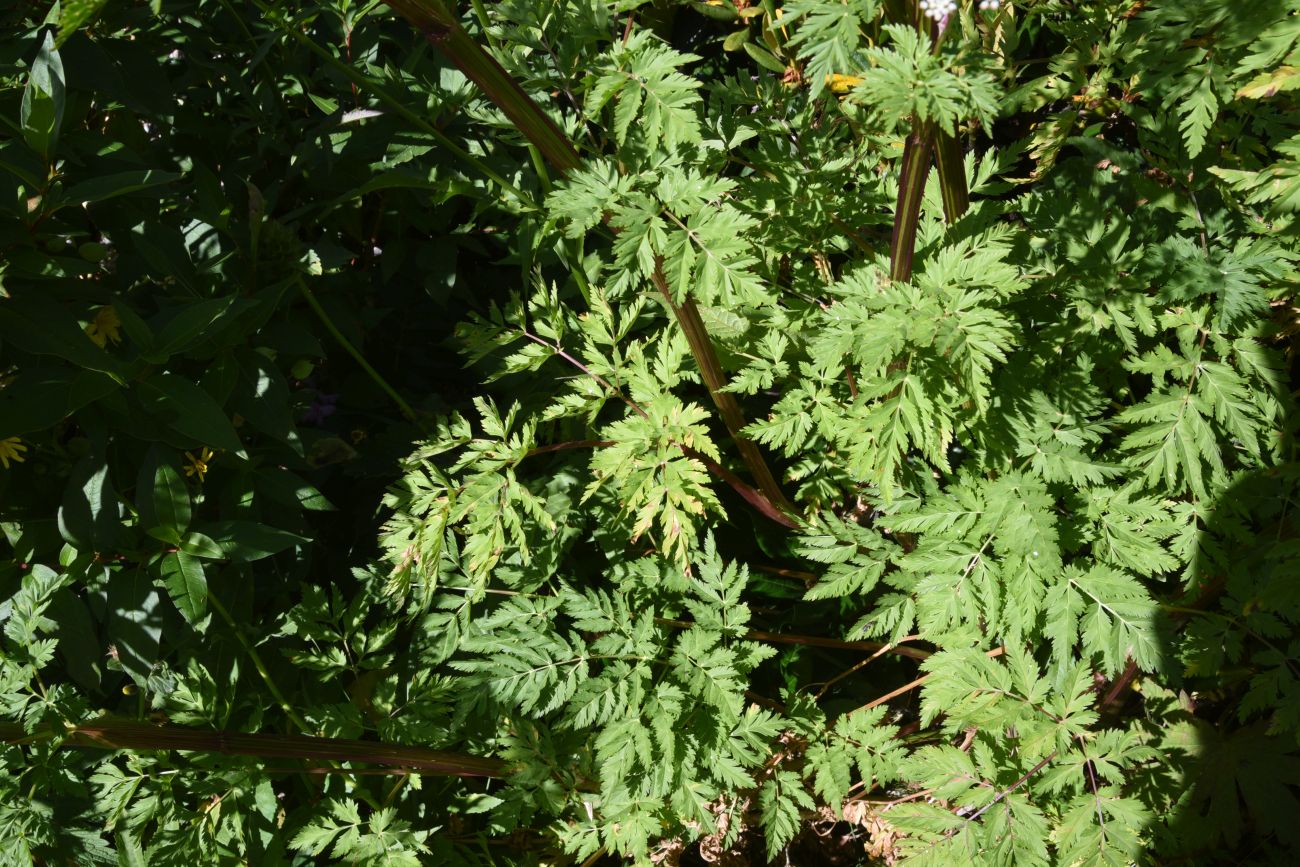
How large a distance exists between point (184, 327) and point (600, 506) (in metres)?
0.99

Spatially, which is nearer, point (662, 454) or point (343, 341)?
point (662, 454)

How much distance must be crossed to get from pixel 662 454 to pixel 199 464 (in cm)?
115

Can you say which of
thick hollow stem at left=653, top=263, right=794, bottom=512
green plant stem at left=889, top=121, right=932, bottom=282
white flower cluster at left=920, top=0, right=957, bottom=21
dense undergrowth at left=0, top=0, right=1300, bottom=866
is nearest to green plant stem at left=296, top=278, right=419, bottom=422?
dense undergrowth at left=0, top=0, right=1300, bottom=866

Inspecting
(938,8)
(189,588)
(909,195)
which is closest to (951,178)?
(909,195)

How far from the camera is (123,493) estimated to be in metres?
2.27

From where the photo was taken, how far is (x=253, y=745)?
6.44ft

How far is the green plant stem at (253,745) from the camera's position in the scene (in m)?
1.77

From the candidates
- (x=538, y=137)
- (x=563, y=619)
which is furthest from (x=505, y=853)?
(x=538, y=137)

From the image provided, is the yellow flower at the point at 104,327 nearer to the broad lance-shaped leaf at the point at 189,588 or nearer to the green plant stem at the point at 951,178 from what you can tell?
the broad lance-shaped leaf at the point at 189,588

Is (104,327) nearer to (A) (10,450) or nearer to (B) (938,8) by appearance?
(A) (10,450)

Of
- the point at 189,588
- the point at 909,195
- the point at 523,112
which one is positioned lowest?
the point at 189,588

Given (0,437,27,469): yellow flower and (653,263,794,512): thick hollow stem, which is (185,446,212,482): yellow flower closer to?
(0,437,27,469): yellow flower

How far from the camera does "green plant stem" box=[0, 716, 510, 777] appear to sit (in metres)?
1.77

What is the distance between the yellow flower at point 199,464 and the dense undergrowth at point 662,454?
1cm
